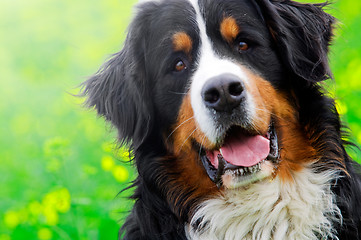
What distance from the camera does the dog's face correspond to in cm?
298

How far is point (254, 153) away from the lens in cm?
300

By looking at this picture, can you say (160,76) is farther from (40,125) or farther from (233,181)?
(40,125)

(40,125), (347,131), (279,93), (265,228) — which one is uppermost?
(279,93)

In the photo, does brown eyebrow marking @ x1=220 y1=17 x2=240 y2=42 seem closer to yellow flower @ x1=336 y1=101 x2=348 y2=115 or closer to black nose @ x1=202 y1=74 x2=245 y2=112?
black nose @ x1=202 y1=74 x2=245 y2=112

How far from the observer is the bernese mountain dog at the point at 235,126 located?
3.02 meters

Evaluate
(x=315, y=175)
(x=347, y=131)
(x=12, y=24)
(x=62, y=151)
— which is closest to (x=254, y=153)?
(x=315, y=175)

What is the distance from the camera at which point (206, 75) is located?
2.95 m

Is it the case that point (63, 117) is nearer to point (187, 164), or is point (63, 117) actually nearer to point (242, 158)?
point (187, 164)

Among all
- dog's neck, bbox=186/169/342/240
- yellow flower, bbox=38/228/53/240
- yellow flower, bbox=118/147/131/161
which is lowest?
yellow flower, bbox=38/228/53/240

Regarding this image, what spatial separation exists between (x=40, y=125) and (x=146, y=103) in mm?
4202

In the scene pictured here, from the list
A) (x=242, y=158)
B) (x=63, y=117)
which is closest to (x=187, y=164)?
(x=242, y=158)

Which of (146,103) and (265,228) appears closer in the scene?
(265,228)

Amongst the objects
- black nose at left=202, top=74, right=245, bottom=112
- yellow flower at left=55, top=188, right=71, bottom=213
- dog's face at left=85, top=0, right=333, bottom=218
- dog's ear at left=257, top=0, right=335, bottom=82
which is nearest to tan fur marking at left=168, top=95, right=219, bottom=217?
dog's face at left=85, top=0, right=333, bottom=218

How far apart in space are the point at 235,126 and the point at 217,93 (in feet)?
1.00
